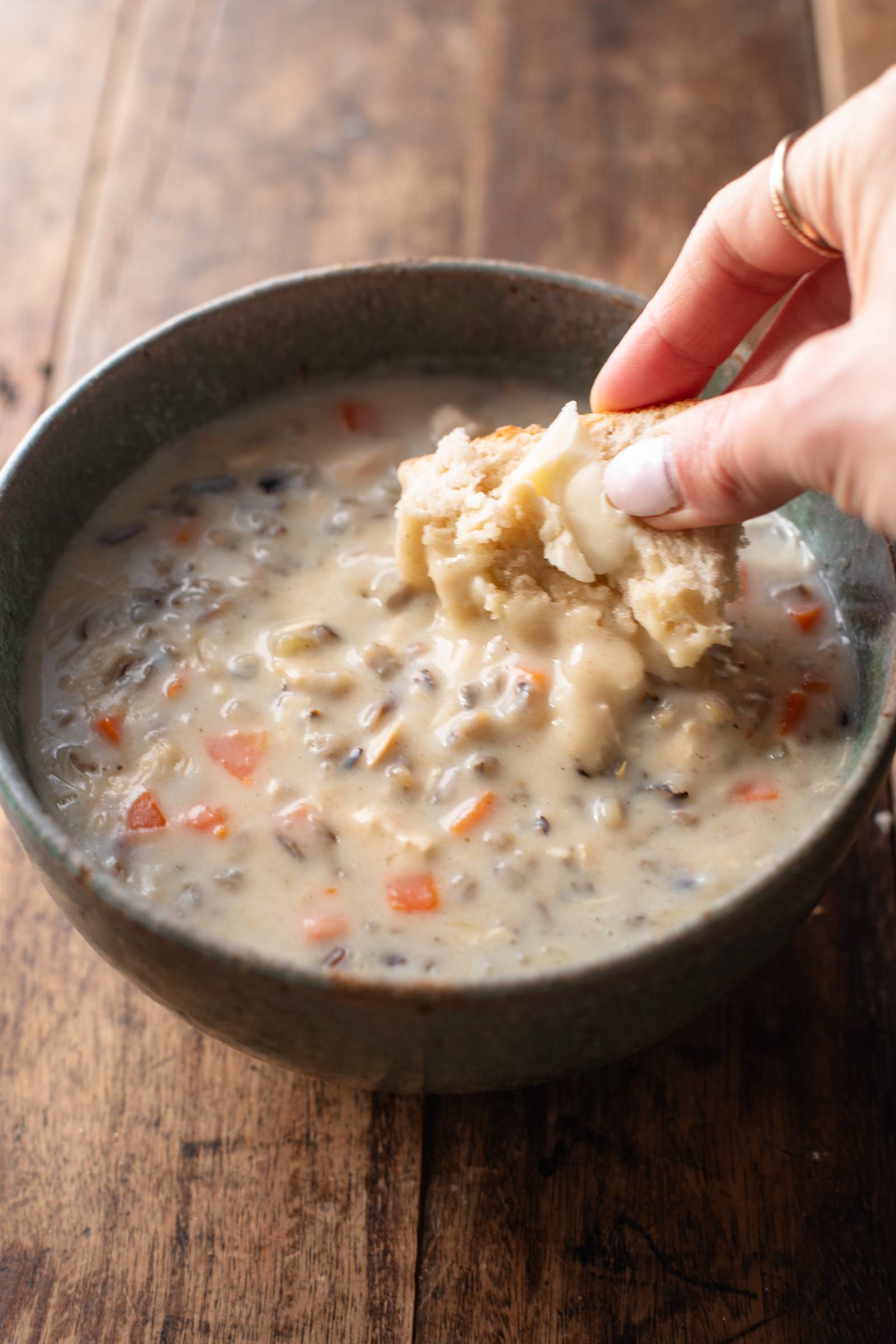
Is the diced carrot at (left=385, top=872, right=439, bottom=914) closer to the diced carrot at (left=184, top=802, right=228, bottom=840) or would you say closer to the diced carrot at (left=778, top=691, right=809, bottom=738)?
the diced carrot at (left=184, top=802, right=228, bottom=840)

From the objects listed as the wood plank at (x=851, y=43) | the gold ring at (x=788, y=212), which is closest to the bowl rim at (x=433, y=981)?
the gold ring at (x=788, y=212)

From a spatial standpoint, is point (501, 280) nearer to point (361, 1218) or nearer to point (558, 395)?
point (558, 395)

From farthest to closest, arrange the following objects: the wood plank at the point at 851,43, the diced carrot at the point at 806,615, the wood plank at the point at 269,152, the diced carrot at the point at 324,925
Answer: the wood plank at the point at 851,43
the wood plank at the point at 269,152
the diced carrot at the point at 806,615
the diced carrot at the point at 324,925

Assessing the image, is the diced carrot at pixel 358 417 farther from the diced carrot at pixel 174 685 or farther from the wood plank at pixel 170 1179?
the wood plank at pixel 170 1179

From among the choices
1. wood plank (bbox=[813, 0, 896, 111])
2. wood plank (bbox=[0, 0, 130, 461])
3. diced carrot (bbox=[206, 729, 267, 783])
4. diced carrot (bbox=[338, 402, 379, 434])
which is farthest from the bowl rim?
wood plank (bbox=[813, 0, 896, 111])

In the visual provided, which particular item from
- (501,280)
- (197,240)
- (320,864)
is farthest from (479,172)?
(320,864)

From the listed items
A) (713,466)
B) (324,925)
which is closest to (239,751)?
(324,925)
